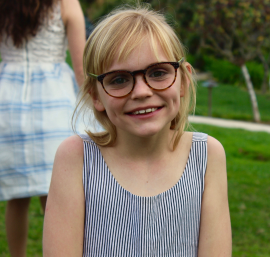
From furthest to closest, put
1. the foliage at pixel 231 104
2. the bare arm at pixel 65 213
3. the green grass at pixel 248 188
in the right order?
1. the foliage at pixel 231 104
2. the green grass at pixel 248 188
3. the bare arm at pixel 65 213

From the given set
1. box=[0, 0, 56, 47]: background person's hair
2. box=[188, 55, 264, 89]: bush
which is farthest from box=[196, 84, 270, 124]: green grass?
box=[0, 0, 56, 47]: background person's hair

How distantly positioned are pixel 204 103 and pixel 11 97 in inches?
486

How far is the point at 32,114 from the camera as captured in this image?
2543 millimetres

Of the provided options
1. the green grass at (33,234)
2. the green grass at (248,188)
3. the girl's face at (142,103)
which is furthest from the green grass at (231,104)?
the girl's face at (142,103)

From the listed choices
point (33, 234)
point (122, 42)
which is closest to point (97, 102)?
point (122, 42)

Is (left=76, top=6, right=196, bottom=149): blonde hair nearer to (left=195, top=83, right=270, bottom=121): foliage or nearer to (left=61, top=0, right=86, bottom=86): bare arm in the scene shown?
(left=61, top=0, right=86, bottom=86): bare arm

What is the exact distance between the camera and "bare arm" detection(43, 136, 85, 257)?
165 cm

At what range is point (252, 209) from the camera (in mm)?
4328

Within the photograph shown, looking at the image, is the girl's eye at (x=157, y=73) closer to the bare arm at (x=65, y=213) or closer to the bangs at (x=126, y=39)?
the bangs at (x=126, y=39)

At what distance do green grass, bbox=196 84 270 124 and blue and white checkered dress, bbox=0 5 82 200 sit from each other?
8.12 metres

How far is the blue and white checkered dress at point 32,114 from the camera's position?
252 centimetres

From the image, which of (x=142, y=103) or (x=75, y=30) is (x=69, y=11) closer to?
(x=75, y=30)

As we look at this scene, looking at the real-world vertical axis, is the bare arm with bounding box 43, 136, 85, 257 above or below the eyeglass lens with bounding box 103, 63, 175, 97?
below

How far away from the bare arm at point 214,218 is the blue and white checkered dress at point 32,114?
1140 millimetres
